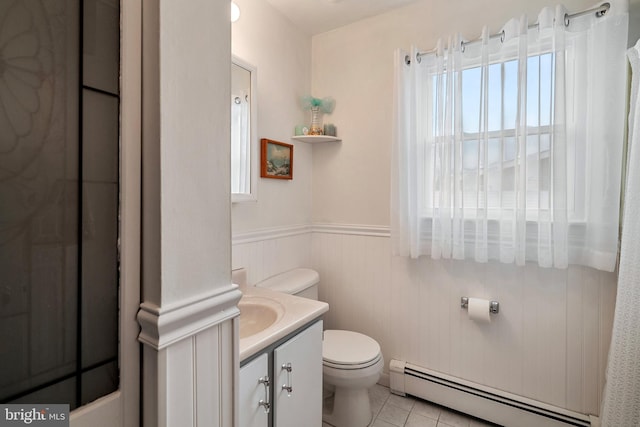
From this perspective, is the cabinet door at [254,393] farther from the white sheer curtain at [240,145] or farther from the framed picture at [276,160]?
the framed picture at [276,160]

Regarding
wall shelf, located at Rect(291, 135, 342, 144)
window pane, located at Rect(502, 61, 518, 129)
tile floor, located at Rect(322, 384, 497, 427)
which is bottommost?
tile floor, located at Rect(322, 384, 497, 427)

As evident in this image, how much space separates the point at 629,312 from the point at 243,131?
193cm

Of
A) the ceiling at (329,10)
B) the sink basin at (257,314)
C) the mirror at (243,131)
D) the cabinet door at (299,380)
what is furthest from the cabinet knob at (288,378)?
the ceiling at (329,10)

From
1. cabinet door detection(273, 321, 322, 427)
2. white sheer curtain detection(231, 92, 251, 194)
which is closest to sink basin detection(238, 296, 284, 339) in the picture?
cabinet door detection(273, 321, 322, 427)

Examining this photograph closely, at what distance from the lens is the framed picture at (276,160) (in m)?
1.82

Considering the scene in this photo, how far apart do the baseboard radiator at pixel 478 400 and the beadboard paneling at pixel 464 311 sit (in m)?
0.04

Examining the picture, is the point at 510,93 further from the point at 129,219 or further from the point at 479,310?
the point at 129,219

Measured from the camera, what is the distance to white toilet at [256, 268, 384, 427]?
1574mm

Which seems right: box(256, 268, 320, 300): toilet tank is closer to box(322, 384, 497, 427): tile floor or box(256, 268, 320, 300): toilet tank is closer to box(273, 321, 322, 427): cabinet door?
box(273, 321, 322, 427): cabinet door

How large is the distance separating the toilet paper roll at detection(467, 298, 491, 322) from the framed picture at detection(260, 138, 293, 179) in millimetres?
1347

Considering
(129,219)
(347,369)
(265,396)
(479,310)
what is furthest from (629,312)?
(129,219)

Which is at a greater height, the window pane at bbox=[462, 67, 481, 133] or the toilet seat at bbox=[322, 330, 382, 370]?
the window pane at bbox=[462, 67, 481, 133]

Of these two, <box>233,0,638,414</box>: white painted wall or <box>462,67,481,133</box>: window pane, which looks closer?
<box>233,0,638,414</box>: white painted wall

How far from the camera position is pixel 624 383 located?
48.5 inches
